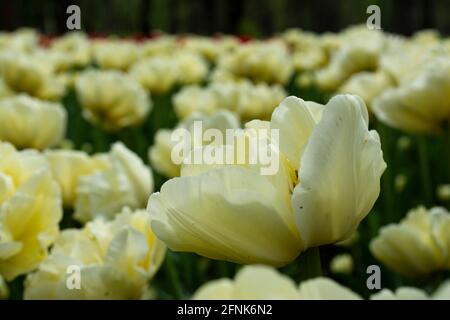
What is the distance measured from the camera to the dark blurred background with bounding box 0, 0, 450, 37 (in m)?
10.7

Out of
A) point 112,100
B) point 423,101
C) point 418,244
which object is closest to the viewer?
point 418,244

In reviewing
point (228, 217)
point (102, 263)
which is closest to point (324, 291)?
point (228, 217)

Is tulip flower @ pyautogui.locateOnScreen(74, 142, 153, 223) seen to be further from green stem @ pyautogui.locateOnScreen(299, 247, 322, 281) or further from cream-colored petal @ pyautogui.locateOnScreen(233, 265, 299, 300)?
cream-colored petal @ pyautogui.locateOnScreen(233, 265, 299, 300)

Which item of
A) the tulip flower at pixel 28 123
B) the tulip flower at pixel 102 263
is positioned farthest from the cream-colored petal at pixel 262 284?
the tulip flower at pixel 28 123

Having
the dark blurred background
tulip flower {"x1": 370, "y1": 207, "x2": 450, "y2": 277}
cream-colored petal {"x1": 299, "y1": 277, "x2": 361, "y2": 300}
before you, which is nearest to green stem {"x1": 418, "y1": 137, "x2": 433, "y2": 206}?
tulip flower {"x1": 370, "y1": 207, "x2": 450, "y2": 277}

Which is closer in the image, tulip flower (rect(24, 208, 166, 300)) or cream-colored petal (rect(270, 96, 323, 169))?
cream-colored petal (rect(270, 96, 323, 169))

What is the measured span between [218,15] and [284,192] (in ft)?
57.8

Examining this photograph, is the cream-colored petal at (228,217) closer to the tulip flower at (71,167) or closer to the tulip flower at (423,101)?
the tulip flower at (71,167)

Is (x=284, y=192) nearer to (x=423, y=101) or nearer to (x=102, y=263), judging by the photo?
(x=102, y=263)

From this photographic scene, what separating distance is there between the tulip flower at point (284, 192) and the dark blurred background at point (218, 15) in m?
8.05

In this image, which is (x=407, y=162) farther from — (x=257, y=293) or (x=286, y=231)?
(x=257, y=293)

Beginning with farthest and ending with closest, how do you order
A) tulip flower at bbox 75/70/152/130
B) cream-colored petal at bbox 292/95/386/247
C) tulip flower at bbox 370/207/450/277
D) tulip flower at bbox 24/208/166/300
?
tulip flower at bbox 75/70/152/130
tulip flower at bbox 370/207/450/277
tulip flower at bbox 24/208/166/300
cream-colored petal at bbox 292/95/386/247

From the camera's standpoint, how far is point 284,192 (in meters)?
0.57
